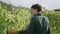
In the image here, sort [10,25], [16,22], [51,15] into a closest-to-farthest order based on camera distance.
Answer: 1. [10,25]
2. [16,22]
3. [51,15]

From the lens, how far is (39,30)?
238 cm

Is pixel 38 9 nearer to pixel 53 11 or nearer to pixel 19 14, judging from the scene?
pixel 19 14

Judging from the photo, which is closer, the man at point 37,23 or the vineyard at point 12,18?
the man at point 37,23

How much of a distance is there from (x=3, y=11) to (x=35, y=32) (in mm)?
1068

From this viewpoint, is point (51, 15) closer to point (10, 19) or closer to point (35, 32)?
point (10, 19)

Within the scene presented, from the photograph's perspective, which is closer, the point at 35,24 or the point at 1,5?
the point at 35,24

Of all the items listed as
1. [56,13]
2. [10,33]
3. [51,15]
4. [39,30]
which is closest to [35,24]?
[39,30]

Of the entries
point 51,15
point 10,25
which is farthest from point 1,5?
point 51,15

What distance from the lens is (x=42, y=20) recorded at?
2418 mm

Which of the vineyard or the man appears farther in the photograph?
the vineyard

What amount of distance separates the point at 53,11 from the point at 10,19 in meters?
3.77

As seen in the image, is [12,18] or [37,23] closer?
[37,23]

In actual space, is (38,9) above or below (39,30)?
above

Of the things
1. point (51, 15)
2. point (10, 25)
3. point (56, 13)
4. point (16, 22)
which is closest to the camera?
point (10, 25)
